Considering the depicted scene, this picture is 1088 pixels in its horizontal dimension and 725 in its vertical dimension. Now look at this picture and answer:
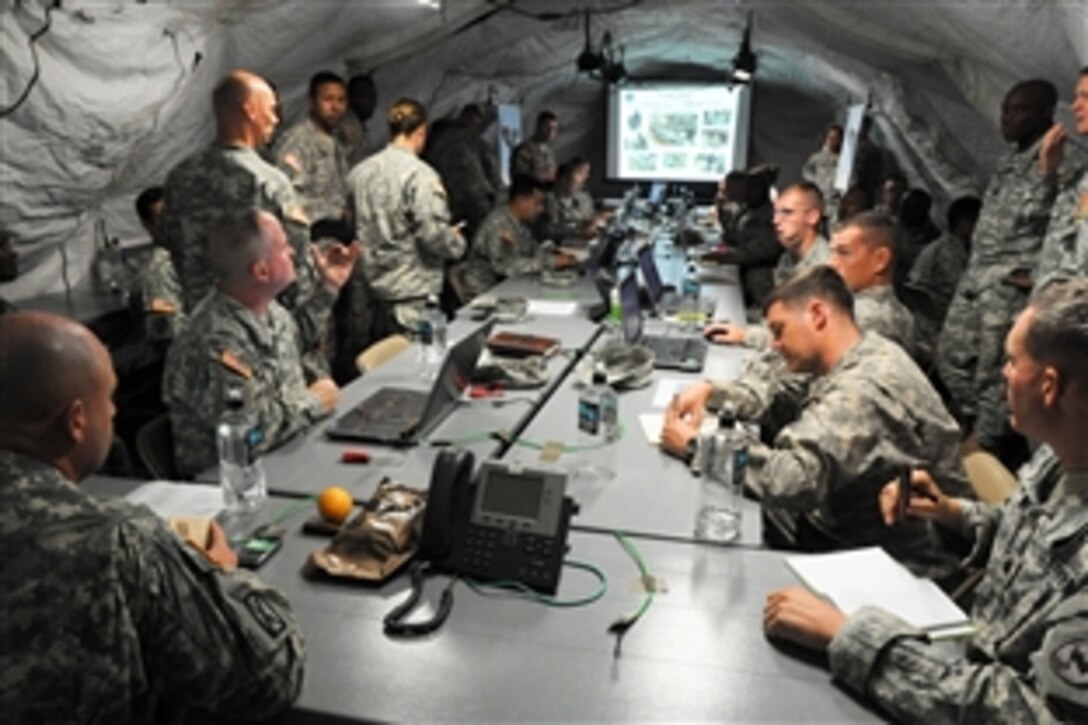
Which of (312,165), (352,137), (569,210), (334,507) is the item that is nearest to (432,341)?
(334,507)

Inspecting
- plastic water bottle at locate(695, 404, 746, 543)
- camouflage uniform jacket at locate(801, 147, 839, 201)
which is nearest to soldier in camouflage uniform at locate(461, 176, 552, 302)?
plastic water bottle at locate(695, 404, 746, 543)

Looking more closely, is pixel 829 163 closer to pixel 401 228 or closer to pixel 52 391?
pixel 401 228

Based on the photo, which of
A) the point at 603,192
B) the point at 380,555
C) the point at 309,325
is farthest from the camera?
the point at 603,192

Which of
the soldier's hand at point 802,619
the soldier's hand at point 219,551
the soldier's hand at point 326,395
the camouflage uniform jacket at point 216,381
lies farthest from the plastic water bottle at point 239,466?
the soldier's hand at point 802,619

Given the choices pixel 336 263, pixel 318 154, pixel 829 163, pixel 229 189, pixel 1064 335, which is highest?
pixel 829 163

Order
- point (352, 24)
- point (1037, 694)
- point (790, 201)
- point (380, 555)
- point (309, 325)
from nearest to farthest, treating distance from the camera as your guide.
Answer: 1. point (1037, 694)
2. point (380, 555)
3. point (309, 325)
4. point (790, 201)
5. point (352, 24)

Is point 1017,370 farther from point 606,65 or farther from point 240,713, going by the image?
point 606,65

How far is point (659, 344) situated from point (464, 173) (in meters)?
4.47

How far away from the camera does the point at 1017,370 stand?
1.50 meters

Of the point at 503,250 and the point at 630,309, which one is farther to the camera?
the point at 503,250

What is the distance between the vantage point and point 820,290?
2.34 m

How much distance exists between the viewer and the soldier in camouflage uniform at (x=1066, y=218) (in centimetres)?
340

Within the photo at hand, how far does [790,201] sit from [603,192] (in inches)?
315

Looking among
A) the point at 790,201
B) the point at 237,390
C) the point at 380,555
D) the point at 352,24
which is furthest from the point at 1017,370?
the point at 352,24
